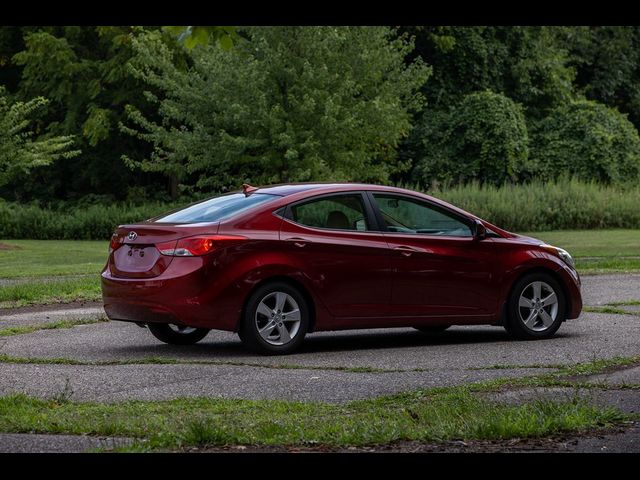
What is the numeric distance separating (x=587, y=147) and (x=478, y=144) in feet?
12.3

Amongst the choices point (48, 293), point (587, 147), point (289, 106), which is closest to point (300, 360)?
point (48, 293)

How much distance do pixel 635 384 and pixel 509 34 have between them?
145 ft

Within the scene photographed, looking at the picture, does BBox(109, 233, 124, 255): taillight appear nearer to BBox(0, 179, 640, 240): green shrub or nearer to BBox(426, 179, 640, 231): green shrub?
BBox(0, 179, 640, 240): green shrub

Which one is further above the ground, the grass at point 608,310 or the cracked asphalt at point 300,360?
the grass at point 608,310

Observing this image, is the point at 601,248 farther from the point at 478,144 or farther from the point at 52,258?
the point at 478,144

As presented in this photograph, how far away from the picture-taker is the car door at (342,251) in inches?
460

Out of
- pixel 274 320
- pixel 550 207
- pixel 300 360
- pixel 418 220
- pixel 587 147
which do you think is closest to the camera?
pixel 300 360

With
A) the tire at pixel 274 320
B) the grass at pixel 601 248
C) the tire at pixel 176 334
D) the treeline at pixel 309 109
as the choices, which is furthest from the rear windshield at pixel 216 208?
the treeline at pixel 309 109

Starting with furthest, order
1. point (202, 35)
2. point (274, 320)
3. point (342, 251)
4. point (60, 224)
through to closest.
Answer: point (60, 224) < point (342, 251) < point (274, 320) < point (202, 35)

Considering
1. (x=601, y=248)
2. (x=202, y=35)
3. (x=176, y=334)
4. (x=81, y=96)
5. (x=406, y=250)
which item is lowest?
(x=176, y=334)

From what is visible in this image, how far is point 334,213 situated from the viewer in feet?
40.0

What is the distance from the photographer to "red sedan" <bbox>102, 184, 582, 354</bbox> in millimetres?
11258

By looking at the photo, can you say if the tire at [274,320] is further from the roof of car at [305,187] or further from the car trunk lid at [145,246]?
the roof of car at [305,187]

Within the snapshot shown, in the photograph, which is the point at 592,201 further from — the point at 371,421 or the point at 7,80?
the point at 371,421
